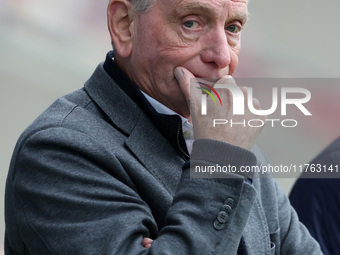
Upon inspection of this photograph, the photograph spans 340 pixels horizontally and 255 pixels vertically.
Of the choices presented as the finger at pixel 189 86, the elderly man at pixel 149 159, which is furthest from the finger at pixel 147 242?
the finger at pixel 189 86

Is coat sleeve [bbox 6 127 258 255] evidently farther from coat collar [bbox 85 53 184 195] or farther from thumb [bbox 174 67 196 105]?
thumb [bbox 174 67 196 105]

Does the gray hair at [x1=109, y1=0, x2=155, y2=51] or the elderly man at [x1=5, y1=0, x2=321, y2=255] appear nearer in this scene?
the elderly man at [x1=5, y1=0, x2=321, y2=255]

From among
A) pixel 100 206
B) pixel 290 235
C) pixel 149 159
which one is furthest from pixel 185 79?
pixel 290 235

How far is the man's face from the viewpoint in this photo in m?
2.03

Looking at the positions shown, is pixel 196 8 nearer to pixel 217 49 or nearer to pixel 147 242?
pixel 217 49

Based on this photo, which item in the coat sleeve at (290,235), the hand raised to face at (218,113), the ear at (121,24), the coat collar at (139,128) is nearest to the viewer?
the hand raised to face at (218,113)

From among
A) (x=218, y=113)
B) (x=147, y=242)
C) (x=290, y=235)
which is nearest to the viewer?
(x=147, y=242)

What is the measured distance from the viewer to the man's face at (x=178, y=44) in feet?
6.65

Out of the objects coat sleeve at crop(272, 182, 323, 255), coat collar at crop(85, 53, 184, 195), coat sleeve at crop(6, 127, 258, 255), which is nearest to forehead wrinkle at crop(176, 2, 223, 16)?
coat collar at crop(85, 53, 184, 195)

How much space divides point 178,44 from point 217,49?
115 mm

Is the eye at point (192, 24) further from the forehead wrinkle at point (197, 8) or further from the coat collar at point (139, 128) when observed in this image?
the coat collar at point (139, 128)

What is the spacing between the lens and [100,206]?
1724 millimetres

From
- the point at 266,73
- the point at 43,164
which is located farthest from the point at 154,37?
the point at 266,73

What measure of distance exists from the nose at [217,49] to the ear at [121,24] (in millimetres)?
242
